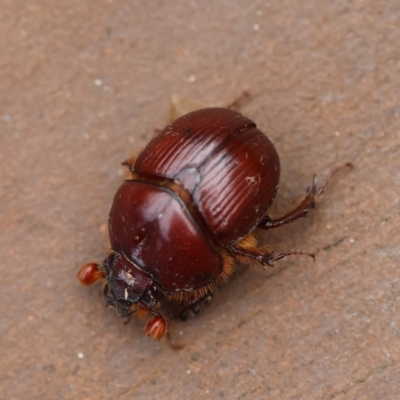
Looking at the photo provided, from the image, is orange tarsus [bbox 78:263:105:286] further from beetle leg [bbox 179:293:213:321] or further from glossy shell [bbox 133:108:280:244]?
glossy shell [bbox 133:108:280:244]

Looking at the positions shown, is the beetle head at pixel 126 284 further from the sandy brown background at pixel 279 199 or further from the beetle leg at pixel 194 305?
the sandy brown background at pixel 279 199

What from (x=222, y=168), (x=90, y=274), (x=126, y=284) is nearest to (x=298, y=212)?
(x=222, y=168)

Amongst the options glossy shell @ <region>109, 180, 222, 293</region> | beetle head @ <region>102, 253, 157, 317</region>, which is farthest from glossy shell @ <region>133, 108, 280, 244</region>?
beetle head @ <region>102, 253, 157, 317</region>

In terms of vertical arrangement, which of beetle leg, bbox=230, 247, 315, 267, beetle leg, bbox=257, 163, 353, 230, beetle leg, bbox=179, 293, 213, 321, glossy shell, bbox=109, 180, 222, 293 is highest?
glossy shell, bbox=109, 180, 222, 293

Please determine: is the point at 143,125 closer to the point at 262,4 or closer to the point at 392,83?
the point at 262,4

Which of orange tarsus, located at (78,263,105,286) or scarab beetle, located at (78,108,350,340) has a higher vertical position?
scarab beetle, located at (78,108,350,340)

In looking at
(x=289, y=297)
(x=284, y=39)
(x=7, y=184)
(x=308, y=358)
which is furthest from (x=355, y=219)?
(x=7, y=184)

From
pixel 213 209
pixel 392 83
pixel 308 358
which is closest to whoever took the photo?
pixel 213 209

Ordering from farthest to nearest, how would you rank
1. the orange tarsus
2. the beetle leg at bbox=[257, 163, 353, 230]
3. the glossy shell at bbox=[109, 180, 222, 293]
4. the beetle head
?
the orange tarsus, the beetle leg at bbox=[257, 163, 353, 230], the beetle head, the glossy shell at bbox=[109, 180, 222, 293]
